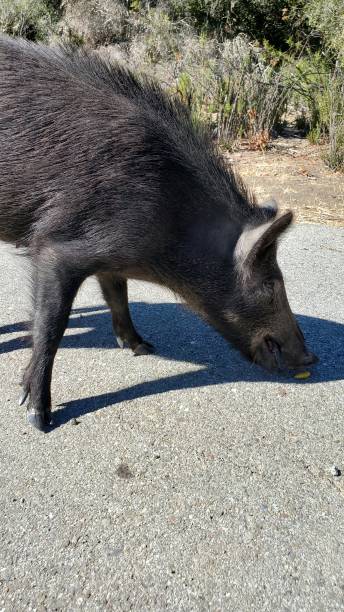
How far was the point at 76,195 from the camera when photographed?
10.00 feet

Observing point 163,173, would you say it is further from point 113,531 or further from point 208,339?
point 113,531

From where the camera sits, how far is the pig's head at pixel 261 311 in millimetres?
3223

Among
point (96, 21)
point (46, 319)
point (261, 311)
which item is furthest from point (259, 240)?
point (96, 21)

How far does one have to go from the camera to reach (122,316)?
4016 mm

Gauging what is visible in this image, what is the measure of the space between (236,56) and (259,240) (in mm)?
8541

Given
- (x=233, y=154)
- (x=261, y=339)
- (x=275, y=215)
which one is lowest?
(x=233, y=154)

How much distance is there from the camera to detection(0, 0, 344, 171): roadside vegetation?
9.66 meters

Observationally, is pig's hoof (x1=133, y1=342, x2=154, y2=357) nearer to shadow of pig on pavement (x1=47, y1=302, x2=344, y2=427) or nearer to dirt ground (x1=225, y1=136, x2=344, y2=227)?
shadow of pig on pavement (x1=47, y1=302, x2=344, y2=427)

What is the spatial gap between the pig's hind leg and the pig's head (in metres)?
0.74

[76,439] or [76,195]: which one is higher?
[76,195]

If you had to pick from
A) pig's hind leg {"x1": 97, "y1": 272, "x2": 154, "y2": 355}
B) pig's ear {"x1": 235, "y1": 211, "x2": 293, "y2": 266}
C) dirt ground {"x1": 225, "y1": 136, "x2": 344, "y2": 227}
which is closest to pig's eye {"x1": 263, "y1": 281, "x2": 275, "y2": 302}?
pig's ear {"x1": 235, "y1": 211, "x2": 293, "y2": 266}

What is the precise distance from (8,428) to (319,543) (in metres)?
1.67

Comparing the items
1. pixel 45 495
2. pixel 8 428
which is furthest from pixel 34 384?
pixel 45 495

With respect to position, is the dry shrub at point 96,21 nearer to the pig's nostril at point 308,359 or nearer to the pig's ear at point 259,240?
the pig's ear at point 259,240
